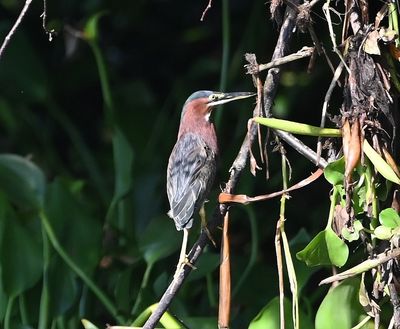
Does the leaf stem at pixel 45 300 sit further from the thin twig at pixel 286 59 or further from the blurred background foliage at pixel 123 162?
the thin twig at pixel 286 59

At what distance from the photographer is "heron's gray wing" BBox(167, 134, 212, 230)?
7.76ft

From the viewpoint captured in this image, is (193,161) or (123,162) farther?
(123,162)

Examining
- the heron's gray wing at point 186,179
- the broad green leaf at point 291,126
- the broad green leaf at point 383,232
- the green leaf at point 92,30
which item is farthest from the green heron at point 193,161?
the green leaf at point 92,30

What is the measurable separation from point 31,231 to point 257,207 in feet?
3.58

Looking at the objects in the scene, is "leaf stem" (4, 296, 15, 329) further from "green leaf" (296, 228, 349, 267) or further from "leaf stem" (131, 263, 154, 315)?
"green leaf" (296, 228, 349, 267)

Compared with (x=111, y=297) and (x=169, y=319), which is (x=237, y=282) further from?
(x=169, y=319)

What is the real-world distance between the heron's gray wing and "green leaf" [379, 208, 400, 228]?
→ 525 mm

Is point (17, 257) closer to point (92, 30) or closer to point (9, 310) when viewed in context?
point (9, 310)

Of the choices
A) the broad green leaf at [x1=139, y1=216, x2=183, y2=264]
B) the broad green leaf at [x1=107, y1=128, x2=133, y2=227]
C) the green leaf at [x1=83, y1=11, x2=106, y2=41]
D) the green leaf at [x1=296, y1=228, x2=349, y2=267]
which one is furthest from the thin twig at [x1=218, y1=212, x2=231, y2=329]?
Answer: the green leaf at [x1=83, y1=11, x2=106, y2=41]

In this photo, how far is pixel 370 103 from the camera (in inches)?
77.5

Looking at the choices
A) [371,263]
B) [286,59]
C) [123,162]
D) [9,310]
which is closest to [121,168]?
[123,162]

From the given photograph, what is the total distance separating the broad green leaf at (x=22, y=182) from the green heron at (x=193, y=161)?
1.74 ft

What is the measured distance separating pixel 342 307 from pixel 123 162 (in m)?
1.35

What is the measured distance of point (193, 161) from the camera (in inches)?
101
